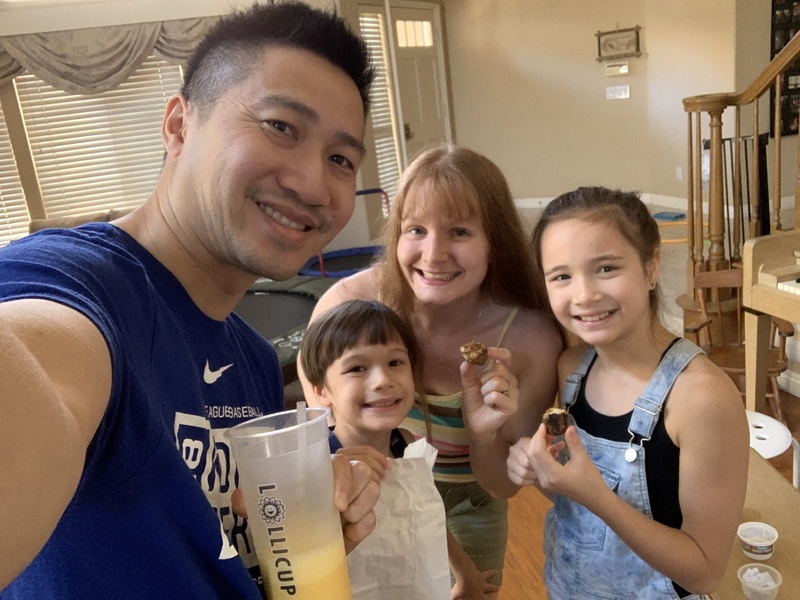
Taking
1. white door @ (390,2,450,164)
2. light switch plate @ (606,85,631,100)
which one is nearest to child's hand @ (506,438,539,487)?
white door @ (390,2,450,164)

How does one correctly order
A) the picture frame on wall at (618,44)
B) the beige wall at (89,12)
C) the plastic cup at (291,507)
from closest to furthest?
1. the plastic cup at (291,507)
2. the beige wall at (89,12)
3. the picture frame on wall at (618,44)

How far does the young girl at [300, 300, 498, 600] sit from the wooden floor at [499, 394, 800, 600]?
863mm

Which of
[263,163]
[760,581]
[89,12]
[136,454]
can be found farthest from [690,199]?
[89,12]

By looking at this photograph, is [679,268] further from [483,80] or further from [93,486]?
[93,486]

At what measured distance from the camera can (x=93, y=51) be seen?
16.6ft

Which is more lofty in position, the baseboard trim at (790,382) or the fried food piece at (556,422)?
the fried food piece at (556,422)

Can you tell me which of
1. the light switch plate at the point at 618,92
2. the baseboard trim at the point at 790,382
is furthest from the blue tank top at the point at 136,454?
the light switch plate at the point at 618,92

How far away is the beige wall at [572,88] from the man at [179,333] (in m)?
6.98

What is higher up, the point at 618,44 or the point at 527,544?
the point at 618,44

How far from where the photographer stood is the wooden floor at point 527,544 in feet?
7.09

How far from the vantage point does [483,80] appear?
8242mm

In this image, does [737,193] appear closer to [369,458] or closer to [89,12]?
[369,458]

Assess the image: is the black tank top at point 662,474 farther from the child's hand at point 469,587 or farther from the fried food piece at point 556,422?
the child's hand at point 469,587

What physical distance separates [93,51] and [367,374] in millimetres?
5067
